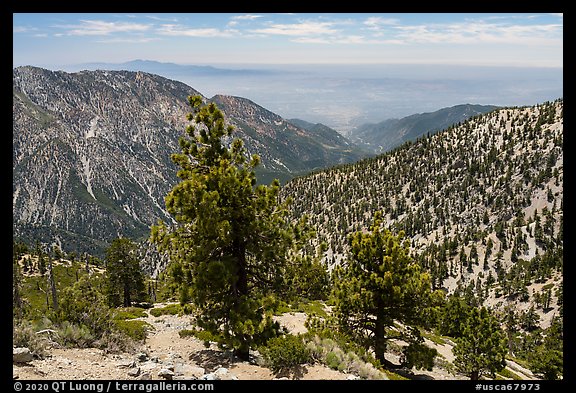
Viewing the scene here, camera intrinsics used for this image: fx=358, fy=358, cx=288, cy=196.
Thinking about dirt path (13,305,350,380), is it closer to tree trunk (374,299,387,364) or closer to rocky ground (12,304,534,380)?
rocky ground (12,304,534,380)

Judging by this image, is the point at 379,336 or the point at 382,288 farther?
the point at 379,336

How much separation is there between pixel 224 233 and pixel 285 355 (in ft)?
17.0

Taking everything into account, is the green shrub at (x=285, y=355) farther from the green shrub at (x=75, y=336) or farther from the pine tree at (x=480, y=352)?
the pine tree at (x=480, y=352)

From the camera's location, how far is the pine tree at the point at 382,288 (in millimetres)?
18453

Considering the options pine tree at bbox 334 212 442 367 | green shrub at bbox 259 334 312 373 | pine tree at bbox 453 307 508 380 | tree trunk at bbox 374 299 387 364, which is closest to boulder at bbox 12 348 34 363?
green shrub at bbox 259 334 312 373

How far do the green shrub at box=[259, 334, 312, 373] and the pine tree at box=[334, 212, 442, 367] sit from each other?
6.16m

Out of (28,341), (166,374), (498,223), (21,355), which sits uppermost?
(21,355)

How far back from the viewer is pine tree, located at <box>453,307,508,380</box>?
2496cm

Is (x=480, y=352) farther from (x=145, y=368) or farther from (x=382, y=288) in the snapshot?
(x=145, y=368)

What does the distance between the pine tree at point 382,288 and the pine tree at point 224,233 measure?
4.97m

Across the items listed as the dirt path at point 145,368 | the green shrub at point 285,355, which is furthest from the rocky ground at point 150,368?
the green shrub at point 285,355

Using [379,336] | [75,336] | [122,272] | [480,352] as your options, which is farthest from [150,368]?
[122,272]

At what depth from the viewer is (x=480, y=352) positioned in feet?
86.0
